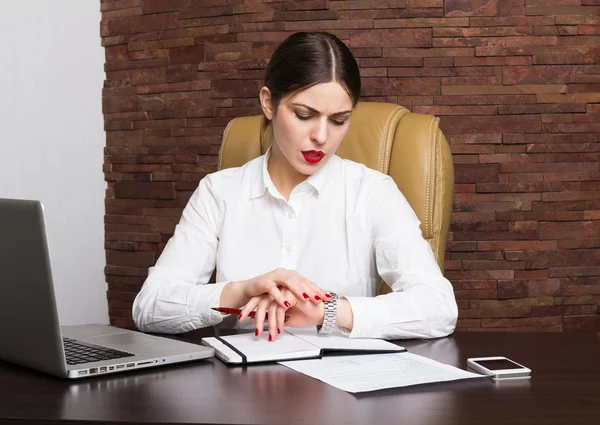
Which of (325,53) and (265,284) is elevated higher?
(325,53)

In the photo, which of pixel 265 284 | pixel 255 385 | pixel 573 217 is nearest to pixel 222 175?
pixel 265 284

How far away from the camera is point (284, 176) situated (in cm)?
186

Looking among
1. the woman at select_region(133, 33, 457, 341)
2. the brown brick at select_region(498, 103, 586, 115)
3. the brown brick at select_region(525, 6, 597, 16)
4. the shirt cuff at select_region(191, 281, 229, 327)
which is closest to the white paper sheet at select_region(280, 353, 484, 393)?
the woman at select_region(133, 33, 457, 341)

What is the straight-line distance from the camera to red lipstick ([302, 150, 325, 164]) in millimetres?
1713

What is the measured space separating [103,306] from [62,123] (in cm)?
76

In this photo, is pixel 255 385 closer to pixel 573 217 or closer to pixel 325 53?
pixel 325 53

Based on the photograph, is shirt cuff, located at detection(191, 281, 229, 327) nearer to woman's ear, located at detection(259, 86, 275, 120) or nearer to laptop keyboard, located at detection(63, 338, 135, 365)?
laptop keyboard, located at detection(63, 338, 135, 365)

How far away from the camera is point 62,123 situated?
9.32ft

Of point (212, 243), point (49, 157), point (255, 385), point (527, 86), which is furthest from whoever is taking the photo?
point (49, 157)

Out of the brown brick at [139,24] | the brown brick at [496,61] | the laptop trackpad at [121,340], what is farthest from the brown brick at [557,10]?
the laptop trackpad at [121,340]

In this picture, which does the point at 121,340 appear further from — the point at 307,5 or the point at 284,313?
the point at 307,5

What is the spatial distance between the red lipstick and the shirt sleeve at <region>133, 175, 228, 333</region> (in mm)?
281

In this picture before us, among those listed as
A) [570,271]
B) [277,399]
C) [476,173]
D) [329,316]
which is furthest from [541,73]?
[277,399]

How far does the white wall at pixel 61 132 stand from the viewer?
2.56m
